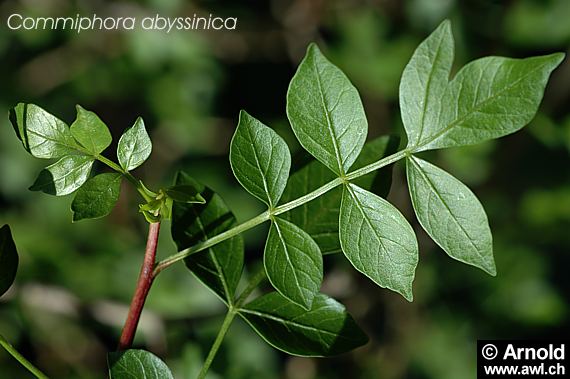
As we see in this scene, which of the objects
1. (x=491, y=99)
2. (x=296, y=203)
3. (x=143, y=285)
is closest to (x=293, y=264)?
(x=296, y=203)

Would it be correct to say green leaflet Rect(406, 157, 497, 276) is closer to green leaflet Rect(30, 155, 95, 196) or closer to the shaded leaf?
the shaded leaf

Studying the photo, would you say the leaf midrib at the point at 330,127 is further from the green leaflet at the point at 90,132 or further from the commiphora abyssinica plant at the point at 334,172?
the green leaflet at the point at 90,132

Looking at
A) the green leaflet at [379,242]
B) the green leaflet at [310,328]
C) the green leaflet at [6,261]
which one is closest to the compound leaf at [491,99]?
the green leaflet at [379,242]

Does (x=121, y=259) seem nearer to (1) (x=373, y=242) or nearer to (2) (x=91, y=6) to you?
(2) (x=91, y=6)

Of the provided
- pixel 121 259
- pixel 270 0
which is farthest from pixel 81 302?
pixel 270 0

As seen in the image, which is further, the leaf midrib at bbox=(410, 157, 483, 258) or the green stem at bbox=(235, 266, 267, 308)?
the green stem at bbox=(235, 266, 267, 308)

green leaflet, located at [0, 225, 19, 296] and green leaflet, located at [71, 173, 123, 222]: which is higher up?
green leaflet, located at [71, 173, 123, 222]

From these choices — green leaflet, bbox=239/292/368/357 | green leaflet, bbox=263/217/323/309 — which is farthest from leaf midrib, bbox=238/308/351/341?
green leaflet, bbox=263/217/323/309
